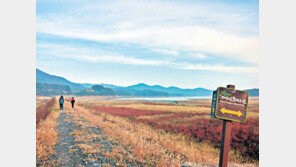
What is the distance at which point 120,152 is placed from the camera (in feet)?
26.0

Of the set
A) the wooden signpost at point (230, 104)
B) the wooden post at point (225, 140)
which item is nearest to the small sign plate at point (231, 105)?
the wooden signpost at point (230, 104)

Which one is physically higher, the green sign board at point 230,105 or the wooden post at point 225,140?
the green sign board at point 230,105

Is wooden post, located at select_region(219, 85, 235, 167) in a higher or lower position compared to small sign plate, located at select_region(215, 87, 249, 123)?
lower

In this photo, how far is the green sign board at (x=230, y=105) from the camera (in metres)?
4.36

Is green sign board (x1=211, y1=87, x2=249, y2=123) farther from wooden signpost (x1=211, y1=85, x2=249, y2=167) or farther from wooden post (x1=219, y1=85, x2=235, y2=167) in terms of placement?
wooden post (x1=219, y1=85, x2=235, y2=167)

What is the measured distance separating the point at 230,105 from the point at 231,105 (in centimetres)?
2

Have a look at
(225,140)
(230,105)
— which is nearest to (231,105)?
(230,105)

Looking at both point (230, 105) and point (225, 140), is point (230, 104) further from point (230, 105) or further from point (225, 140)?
point (225, 140)

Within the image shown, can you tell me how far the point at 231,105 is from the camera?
4.41 meters

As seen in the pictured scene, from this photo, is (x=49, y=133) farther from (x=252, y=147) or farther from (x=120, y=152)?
(x=252, y=147)

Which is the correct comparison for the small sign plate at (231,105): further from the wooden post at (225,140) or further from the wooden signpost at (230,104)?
the wooden post at (225,140)

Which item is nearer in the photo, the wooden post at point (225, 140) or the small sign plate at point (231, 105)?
the small sign plate at point (231, 105)

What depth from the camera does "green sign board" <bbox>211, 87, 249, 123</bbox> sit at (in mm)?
4355

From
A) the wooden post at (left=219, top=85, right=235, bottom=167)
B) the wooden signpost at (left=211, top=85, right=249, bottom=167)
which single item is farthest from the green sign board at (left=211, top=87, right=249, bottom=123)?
the wooden post at (left=219, top=85, right=235, bottom=167)
